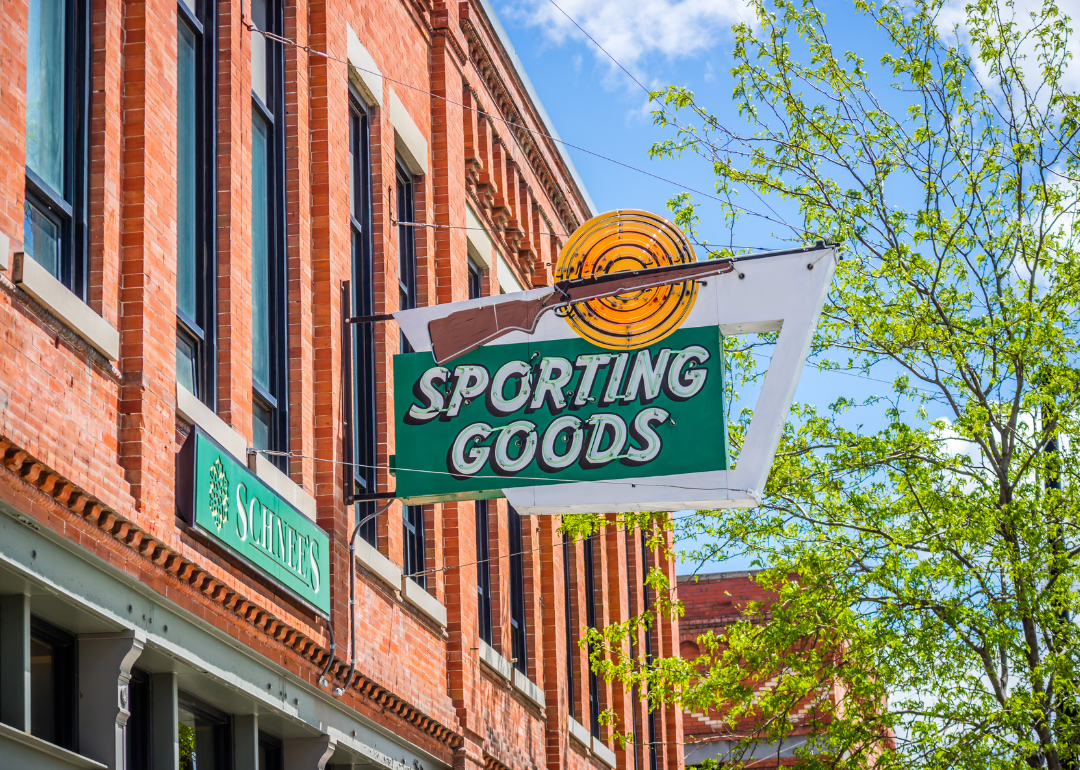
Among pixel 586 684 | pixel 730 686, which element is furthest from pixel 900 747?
pixel 586 684

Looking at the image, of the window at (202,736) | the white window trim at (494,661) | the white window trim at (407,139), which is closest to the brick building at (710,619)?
the white window trim at (494,661)

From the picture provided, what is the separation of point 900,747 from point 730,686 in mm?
1987

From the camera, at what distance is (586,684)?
76.4 feet

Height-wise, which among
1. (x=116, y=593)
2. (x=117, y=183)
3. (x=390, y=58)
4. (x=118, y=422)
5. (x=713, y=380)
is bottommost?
(x=116, y=593)

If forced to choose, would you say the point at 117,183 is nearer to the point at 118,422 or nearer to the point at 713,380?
the point at 118,422

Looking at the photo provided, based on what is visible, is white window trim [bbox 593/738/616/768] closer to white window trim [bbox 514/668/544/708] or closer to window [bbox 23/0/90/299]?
white window trim [bbox 514/668/544/708]

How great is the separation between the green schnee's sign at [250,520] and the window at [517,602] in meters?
7.76

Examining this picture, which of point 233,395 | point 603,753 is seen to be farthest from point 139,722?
point 603,753

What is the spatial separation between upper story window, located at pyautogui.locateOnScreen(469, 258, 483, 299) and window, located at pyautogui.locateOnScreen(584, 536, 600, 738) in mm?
5893

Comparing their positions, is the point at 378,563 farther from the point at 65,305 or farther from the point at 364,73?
the point at 65,305

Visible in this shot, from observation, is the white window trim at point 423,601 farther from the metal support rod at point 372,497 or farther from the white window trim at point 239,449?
the white window trim at point 239,449

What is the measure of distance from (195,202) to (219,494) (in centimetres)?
256

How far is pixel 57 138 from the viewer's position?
971 centimetres

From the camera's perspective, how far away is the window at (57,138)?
9.36 meters
